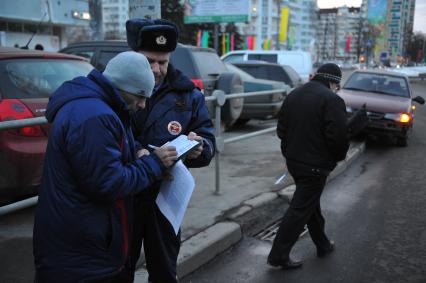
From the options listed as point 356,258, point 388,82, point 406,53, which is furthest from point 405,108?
point 406,53

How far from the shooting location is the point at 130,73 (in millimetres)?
1900

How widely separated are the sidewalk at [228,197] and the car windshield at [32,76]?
1.91 metres

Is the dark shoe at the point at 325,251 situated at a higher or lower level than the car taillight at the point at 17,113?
lower

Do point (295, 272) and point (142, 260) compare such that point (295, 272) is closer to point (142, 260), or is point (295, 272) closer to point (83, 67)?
point (142, 260)

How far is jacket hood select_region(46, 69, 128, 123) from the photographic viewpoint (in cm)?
183

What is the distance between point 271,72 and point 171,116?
1076 cm

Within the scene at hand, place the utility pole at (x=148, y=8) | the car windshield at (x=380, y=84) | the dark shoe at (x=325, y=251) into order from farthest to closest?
1. the car windshield at (x=380, y=84)
2. the utility pole at (x=148, y=8)
3. the dark shoe at (x=325, y=251)

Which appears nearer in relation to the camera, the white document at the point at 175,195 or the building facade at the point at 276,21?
the white document at the point at 175,195

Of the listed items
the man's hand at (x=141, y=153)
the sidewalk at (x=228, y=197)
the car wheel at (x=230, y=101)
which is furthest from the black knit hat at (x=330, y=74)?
the car wheel at (x=230, y=101)

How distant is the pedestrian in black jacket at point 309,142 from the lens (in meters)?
3.52

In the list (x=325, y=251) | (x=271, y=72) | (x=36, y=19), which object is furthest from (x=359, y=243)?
(x=36, y=19)

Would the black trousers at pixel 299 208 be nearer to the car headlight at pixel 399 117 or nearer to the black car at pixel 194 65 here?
the black car at pixel 194 65

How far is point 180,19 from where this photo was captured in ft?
136

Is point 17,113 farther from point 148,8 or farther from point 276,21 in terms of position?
point 276,21
